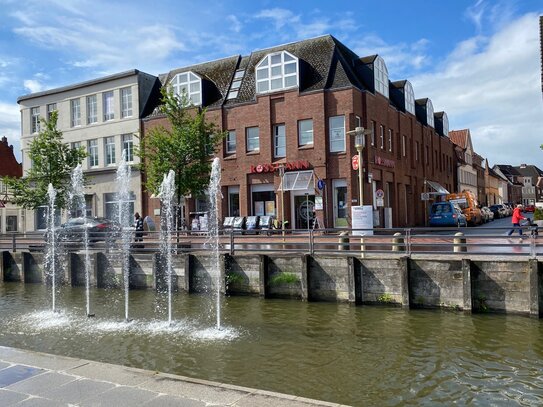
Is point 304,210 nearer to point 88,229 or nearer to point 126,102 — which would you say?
point 88,229

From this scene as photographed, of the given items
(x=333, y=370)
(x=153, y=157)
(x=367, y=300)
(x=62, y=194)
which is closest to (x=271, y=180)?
(x=153, y=157)

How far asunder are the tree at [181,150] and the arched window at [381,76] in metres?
11.5

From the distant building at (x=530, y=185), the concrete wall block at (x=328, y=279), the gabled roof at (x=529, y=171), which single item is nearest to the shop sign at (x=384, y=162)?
the concrete wall block at (x=328, y=279)

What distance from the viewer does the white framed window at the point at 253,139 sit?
3056 centimetres

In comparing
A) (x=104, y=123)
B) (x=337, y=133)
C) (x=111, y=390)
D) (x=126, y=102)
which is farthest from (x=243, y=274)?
(x=104, y=123)

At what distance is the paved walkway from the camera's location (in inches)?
210

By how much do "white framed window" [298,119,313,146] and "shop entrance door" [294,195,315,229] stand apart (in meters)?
3.14

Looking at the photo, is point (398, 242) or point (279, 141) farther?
point (279, 141)

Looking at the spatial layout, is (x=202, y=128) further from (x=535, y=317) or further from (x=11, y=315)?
(x=535, y=317)

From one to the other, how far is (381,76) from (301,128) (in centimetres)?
745

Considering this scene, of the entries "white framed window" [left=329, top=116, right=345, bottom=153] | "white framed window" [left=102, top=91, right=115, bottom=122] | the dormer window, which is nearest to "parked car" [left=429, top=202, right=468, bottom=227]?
"white framed window" [left=329, top=116, right=345, bottom=153]

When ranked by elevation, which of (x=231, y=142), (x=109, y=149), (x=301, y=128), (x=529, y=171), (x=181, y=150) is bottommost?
(x=181, y=150)

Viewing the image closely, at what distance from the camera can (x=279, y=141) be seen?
29.9m

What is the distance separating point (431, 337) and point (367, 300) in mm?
3444
